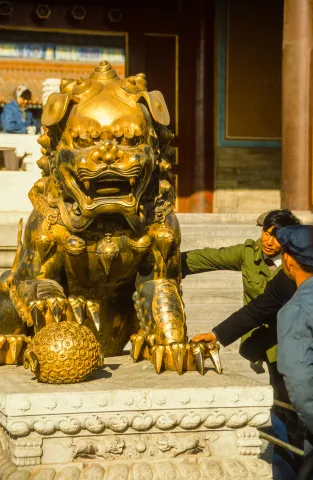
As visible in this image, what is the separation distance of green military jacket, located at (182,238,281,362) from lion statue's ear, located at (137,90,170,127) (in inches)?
40.4

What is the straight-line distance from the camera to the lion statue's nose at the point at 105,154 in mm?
4199

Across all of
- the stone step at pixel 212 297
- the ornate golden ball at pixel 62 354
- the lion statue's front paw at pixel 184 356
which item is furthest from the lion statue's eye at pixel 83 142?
the stone step at pixel 212 297

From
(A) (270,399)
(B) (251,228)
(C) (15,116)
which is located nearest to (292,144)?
(B) (251,228)

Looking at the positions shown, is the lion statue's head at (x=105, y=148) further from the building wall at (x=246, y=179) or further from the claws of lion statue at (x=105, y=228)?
the building wall at (x=246, y=179)

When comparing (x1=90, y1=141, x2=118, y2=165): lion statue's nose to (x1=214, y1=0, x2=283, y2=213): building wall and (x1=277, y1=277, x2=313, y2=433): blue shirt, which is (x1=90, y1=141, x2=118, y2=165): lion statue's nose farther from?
(x1=214, y1=0, x2=283, y2=213): building wall

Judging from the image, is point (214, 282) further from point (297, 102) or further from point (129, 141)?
point (129, 141)

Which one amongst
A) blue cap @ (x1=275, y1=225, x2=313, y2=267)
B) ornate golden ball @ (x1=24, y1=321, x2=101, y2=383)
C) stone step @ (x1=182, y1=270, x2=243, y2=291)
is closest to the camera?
blue cap @ (x1=275, y1=225, x2=313, y2=267)

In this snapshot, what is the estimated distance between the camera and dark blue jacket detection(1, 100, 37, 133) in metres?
11.6

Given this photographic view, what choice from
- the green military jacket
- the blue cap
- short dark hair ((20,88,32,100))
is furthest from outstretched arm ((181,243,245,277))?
short dark hair ((20,88,32,100))

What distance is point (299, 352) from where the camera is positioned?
3393mm

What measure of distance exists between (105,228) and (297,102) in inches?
212

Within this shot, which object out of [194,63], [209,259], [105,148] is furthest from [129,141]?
[194,63]

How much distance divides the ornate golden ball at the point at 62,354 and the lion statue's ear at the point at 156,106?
1019 millimetres

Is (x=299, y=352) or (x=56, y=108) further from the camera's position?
(x=56, y=108)
